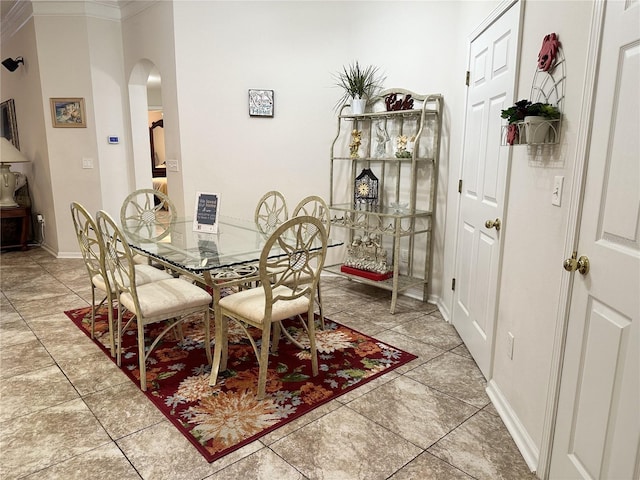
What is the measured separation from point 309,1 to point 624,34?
346 cm

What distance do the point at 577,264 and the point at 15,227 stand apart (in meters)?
6.25

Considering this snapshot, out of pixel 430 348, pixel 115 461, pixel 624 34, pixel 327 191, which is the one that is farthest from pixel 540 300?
pixel 327 191

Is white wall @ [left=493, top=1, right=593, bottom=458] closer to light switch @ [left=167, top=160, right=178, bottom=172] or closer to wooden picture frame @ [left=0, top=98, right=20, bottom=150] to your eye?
light switch @ [left=167, top=160, right=178, bottom=172]

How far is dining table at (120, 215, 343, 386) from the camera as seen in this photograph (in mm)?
2361

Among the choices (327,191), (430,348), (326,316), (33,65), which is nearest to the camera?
(430,348)

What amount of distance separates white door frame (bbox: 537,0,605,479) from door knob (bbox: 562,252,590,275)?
30 mm

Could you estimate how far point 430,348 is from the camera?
2.89 m

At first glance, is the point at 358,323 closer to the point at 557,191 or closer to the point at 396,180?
the point at 396,180

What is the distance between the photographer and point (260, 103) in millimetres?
4328

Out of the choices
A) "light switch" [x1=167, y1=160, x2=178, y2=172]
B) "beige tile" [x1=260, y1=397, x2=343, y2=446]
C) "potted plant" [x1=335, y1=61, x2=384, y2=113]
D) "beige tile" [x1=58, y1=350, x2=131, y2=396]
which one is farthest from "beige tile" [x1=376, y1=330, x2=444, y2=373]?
"light switch" [x1=167, y1=160, x2=178, y2=172]

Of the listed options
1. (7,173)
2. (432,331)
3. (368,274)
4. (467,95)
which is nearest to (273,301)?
(432,331)

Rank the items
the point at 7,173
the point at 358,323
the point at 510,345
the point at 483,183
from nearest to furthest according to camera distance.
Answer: the point at 510,345
the point at 483,183
the point at 358,323
the point at 7,173

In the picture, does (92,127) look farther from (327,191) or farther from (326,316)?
(326,316)

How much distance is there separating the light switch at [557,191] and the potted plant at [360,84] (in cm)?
244
